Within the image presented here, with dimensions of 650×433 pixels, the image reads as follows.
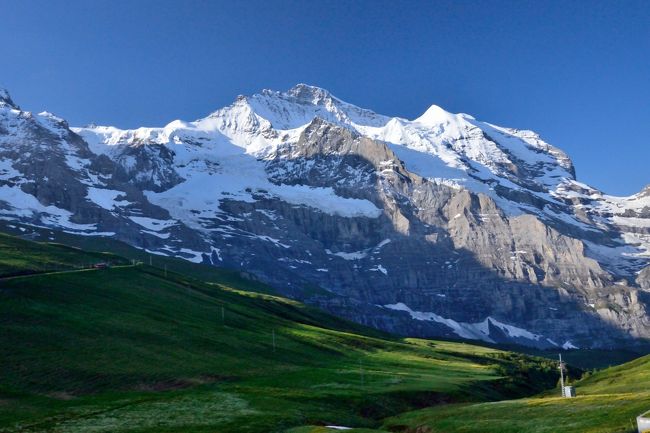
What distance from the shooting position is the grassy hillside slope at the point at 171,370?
82.3 meters

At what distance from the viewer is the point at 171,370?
11212cm

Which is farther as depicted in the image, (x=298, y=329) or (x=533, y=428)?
(x=298, y=329)

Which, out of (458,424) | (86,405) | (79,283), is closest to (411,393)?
(458,424)

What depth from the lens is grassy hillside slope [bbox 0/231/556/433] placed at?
8231cm

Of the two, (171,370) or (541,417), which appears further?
(171,370)

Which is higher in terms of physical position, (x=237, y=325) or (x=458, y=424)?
(x=237, y=325)

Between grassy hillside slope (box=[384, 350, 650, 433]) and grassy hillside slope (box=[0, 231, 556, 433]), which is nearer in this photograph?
grassy hillside slope (box=[384, 350, 650, 433])

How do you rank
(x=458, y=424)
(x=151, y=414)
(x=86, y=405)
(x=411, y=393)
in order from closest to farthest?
1. (x=458, y=424)
2. (x=151, y=414)
3. (x=86, y=405)
4. (x=411, y=393)

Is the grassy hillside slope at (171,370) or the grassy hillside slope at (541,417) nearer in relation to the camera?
the grassy hillside slope at (541,417)

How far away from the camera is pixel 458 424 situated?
73062mm

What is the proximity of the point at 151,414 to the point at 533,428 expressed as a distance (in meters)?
42.4

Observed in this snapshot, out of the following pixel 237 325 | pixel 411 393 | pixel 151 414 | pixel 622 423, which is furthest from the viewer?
pixel 237 325

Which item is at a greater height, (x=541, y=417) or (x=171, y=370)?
(x=171, y=370)

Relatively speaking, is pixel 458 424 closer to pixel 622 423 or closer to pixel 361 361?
pixel 622 423
